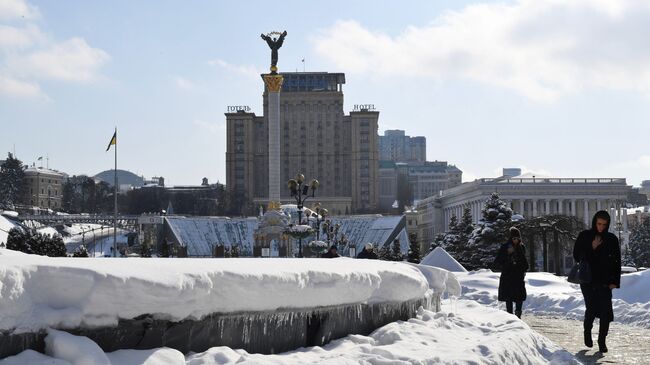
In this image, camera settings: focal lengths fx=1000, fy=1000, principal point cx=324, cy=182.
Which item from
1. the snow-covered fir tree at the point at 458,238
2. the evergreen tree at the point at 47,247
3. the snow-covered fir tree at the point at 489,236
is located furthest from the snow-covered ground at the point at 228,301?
the snow-covered fir tree at the point at 458,238

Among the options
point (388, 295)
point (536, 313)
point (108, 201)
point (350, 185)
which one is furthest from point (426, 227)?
point (388, 295)

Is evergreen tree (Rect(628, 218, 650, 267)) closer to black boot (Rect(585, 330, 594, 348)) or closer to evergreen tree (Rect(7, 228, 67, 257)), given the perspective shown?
evergreen tree (Rect(7, 228, 67, 257))

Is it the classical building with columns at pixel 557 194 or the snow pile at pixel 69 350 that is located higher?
the classical building with columns at pixel 557 194

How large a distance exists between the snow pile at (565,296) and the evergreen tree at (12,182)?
437 ft

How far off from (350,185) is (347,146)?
7.12m

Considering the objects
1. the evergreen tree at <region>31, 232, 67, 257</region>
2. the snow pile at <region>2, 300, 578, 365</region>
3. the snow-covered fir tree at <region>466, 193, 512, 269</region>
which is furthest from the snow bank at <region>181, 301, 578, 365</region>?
the evergreen tree at <region>31, 232, 67, 257</region>

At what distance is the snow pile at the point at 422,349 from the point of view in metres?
6.23

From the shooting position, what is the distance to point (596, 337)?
13.1m

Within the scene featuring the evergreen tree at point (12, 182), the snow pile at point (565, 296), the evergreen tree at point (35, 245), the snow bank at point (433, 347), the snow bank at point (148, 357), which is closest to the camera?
the snow bank at point (148, 357)

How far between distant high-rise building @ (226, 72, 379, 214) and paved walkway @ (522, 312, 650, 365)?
160 meters

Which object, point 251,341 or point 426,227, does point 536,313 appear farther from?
point 426,227

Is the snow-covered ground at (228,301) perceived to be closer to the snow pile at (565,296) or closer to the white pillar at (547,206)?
the snow pile at (565,296)

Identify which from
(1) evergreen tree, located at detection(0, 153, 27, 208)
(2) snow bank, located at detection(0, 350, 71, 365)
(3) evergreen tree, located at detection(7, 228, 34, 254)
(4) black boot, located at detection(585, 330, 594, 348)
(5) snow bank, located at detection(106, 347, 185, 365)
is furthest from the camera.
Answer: (1) evergreen tree, located at detection(0, 153, 27, 208)

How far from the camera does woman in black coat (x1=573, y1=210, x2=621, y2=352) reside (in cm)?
1118
